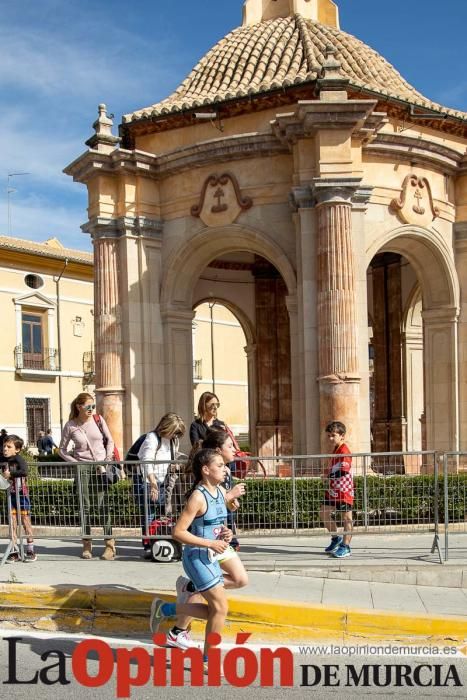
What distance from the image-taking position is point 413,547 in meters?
9.90

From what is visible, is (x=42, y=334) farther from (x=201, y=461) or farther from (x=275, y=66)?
(x=201, y=461)

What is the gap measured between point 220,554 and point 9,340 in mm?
33713

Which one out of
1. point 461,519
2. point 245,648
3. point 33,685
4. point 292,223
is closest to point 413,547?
point 461,519

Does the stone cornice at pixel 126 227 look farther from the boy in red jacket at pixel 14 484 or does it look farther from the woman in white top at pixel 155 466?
the woman in white top at pixel 155 466

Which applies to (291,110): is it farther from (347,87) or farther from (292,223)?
(292,223)

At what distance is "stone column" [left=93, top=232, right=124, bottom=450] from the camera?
52.0 feet

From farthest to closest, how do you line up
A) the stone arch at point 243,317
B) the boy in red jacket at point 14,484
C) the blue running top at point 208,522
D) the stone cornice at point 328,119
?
the stone arch at point 243,317
the stone cornice at point 328,119
the boy in red jacket at point 14,484
the blue running top at point 208,522

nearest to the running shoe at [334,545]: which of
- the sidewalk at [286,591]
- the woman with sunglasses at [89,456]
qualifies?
the sidewalk at [286,591]

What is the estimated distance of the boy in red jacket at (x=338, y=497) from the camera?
9.04 meters

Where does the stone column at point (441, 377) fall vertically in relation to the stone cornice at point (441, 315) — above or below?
below

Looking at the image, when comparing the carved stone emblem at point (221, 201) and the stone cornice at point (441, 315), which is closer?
the carved stone emblem at point (221, 201)

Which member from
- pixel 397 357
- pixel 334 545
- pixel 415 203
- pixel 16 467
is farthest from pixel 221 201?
pixel 334 545

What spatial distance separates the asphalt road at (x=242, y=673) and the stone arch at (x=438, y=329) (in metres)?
10.2

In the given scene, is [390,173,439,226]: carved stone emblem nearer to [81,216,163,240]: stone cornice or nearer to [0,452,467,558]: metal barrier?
[81,216,163,240]: stone cornice
